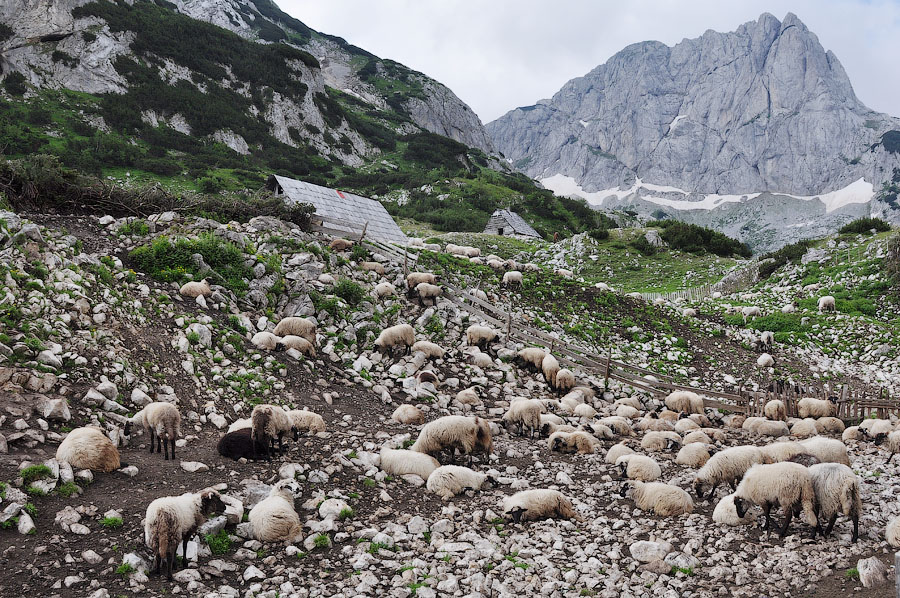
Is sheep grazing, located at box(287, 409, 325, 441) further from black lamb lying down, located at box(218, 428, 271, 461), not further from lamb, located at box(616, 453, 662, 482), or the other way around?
lamb, located at box(616, 453, 662, 482)

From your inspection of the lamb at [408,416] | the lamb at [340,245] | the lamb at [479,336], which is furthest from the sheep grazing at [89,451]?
the lamb at [340,245]

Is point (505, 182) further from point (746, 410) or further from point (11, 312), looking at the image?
point (11, 312)

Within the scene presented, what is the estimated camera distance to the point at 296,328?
15.3 meters

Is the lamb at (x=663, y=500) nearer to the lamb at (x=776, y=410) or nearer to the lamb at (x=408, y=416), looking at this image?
the lamb at (x=408, y=416)

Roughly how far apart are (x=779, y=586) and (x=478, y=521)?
3.88m

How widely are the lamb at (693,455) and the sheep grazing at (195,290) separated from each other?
42.7 ft

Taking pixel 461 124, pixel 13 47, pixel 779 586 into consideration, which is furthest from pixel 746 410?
Result: pixel 461 124

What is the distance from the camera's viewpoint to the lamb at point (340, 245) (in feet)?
71.3

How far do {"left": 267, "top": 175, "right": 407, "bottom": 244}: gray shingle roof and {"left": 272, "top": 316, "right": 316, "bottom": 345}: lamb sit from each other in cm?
1342

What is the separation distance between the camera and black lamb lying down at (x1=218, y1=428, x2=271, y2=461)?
9.11 meters

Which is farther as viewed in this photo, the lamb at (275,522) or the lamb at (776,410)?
the lamb at (776,410)

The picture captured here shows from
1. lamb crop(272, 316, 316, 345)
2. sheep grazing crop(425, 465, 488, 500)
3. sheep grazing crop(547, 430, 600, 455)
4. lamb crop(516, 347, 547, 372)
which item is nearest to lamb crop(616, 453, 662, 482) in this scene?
sheep grazing crop(547, 430, 600, 455)

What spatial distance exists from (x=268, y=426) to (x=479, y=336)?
9.50 m

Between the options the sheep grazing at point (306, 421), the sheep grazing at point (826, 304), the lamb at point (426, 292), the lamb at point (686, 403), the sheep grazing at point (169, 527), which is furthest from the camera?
the sheep grazing at point (826, 304)
